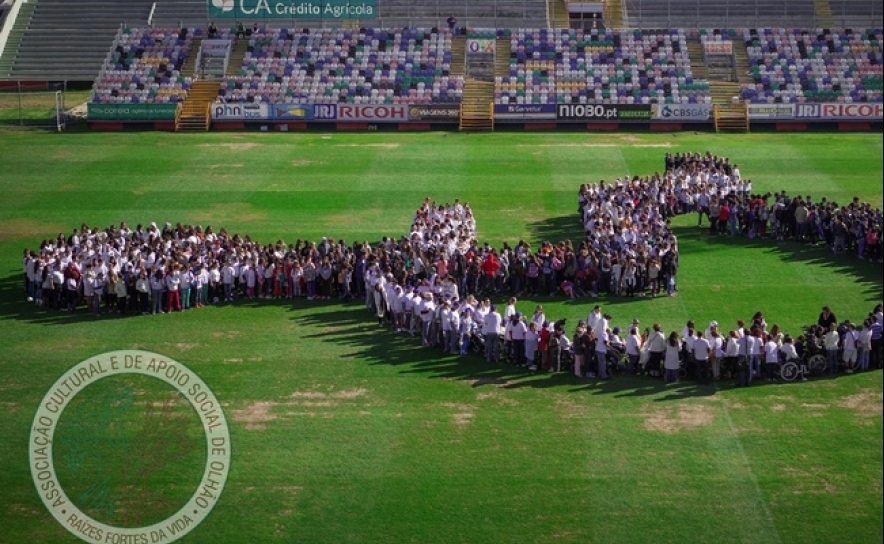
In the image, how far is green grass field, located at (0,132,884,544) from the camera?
18625 mm

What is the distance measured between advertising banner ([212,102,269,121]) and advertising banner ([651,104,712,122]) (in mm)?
17755

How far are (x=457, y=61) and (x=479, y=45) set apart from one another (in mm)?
1815

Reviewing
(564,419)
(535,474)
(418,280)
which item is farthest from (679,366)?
(418,280)

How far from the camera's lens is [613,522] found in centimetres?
1847

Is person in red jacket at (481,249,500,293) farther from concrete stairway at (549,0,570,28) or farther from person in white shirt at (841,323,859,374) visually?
concrete stairway at (549,0,570,28)

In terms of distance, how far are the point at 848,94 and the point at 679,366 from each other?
34.9m

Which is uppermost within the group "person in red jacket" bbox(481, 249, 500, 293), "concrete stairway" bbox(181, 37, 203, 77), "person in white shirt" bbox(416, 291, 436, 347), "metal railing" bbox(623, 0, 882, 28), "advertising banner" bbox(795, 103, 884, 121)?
"metal railing" bbox(623, 0, 882, 28)

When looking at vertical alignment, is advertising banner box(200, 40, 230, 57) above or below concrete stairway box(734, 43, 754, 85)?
above

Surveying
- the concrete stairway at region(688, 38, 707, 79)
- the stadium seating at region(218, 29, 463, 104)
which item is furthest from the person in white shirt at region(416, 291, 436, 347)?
the concrete stairway at region(688, 38, 707, 79)

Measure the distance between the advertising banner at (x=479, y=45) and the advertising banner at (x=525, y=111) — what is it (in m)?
6.47

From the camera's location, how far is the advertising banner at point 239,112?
54.8 m

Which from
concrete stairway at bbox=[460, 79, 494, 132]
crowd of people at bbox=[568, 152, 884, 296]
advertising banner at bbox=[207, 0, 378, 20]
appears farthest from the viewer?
advertising banner at bbox=[207, 0, 378, 20]

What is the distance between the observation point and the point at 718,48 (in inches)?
2345

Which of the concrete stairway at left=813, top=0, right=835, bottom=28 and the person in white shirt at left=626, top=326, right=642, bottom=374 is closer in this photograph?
the person in white shirt at left=626, top=326, right=642, bottom=374
